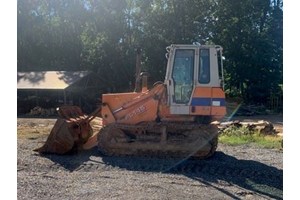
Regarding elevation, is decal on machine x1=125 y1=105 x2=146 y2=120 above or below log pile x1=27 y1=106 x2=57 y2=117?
above

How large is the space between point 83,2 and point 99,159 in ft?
77.3

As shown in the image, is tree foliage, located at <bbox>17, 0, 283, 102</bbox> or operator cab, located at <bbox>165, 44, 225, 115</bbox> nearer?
operator cab, located at <bbox>165, 44, 225, 115</bbox>

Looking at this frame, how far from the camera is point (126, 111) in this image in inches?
316

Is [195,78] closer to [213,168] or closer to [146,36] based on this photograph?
[213,168]

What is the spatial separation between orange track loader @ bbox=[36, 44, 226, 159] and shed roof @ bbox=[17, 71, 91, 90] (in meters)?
13.0

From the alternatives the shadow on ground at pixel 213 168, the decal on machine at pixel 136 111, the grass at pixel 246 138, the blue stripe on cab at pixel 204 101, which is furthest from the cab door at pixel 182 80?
the grass at pixel 246 138

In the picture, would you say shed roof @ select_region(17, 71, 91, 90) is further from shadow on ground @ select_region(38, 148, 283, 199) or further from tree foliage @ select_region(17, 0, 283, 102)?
shadow on ground @ select_region(38, 148, 283, 199)

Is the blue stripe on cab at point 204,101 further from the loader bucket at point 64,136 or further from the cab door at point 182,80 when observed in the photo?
the loader bucket at point 64,136

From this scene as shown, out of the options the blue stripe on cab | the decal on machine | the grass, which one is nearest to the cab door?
the blue stripe on cab

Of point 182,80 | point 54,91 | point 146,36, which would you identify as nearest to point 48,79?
point 54,91

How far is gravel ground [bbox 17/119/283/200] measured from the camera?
5277 millimetres

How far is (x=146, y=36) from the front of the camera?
2598 cm

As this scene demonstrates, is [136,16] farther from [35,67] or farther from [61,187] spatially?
[61,187]
